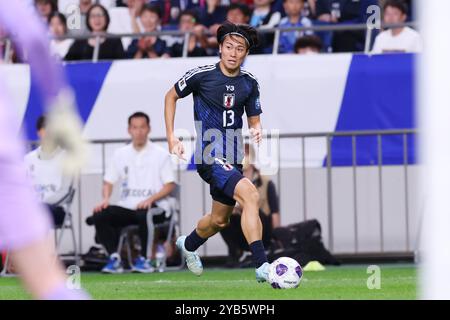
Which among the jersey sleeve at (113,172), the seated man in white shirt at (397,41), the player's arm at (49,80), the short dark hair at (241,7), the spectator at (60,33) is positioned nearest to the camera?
the player's arm at (49,80)

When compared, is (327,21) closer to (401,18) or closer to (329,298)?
(401,18)

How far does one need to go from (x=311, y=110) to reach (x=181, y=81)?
433cm

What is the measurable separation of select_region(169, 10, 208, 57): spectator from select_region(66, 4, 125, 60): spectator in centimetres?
70

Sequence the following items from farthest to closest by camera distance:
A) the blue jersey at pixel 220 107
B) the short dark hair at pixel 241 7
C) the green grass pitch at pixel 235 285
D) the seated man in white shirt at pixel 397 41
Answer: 1. the short dark hair at pixel 241 7
2. the seated man in white shirt at pixel 397 41
3. the blue jersey at pixel 220 107
4. the green grass pitch at pixel 235 285

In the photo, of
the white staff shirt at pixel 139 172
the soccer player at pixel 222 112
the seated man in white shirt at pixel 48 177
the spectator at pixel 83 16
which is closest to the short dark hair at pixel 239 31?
the soccer player at pixel 222 112

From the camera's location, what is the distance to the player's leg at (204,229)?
1223 centimetres

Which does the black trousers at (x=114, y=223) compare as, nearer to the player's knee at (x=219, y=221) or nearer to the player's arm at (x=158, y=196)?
the player's arm at (x=158, y=196)

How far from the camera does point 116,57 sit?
17219 millimetres

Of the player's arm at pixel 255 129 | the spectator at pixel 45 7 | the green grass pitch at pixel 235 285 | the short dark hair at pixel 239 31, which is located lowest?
the green grass pitch at pixel 235 285

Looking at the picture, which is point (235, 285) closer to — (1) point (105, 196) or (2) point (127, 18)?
(1) point (105, 196)

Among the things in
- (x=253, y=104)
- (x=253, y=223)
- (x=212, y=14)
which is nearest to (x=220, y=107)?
(x=253, y=104)

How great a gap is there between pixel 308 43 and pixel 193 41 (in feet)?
4.95

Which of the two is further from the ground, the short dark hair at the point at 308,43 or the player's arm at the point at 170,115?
the short dark hair at the point at 308,43
